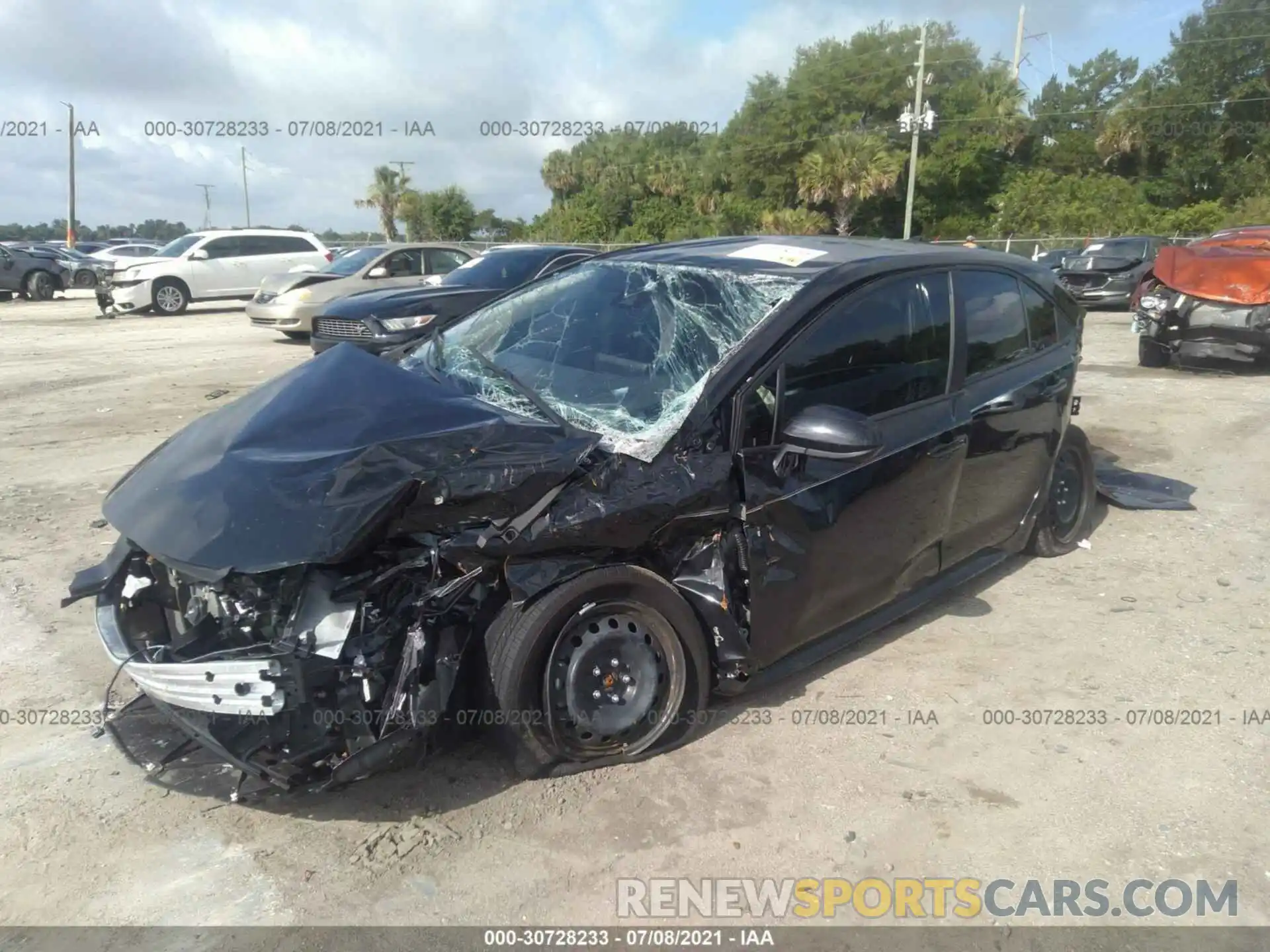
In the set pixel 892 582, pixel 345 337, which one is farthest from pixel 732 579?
pixel 345 337

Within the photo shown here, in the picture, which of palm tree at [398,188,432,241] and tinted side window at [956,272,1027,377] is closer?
tinted side window at [956,272,1027,377]

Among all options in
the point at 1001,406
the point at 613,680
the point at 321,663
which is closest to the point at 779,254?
the point at 1001,406

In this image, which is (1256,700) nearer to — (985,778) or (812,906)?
(985,778)

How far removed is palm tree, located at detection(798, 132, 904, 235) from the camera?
138 ft

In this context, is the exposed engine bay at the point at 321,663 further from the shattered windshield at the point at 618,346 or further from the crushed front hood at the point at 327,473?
the shattered windshield at the point at 618,346

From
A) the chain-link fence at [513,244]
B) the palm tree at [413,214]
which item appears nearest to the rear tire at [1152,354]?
the chain-link fence at [513,244]

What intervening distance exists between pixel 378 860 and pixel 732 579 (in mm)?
1444

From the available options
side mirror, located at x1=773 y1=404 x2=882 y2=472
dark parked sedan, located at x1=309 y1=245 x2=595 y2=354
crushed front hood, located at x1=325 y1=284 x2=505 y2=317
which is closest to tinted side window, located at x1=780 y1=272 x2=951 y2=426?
side mirror, located at x1=773 y1=404 x2=882 y2=472

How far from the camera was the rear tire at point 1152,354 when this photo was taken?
11.4 metres

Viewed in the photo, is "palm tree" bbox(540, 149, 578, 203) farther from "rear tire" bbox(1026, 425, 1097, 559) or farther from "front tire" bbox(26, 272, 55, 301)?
"rear tire" bbox(1026, 425, 1097, 559)

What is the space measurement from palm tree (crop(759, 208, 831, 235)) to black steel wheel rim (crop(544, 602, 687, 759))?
37.2 m

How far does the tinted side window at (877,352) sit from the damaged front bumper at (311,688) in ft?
4.79

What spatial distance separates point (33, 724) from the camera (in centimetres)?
357

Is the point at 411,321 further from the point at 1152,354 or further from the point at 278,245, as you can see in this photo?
the point at 278,245
